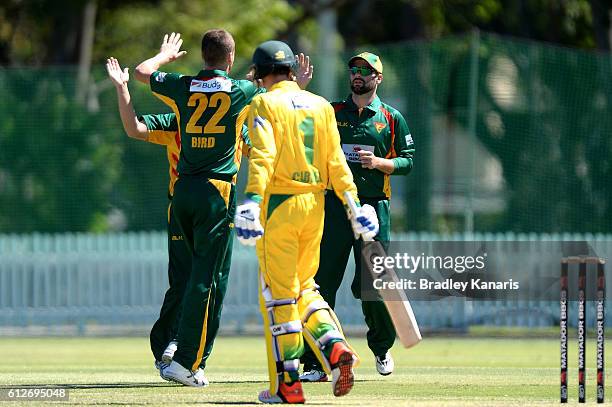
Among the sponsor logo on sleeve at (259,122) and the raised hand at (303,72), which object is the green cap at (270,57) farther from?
the raised hand at (303,72)

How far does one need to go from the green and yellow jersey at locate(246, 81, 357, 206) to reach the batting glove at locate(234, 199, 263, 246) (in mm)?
394

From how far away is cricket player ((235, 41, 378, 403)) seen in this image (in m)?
8.01

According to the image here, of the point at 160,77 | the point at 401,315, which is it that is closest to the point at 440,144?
the point at 160,77

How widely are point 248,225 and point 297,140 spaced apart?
2.69 feet

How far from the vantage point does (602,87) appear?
1919 centimetres

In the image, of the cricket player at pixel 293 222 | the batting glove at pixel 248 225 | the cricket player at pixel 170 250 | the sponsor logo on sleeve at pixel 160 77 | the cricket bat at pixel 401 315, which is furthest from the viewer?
the cricket player at pixel 170 250

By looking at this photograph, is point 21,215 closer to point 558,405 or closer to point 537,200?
point 537,200

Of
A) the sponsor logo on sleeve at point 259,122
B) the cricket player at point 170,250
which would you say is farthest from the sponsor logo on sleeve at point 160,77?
the sponsor logo on sleeve at point 259,122

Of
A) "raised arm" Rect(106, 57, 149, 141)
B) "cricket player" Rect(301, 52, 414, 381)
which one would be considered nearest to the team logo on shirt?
"cricket player" Rect(301, 52, 414, 381)

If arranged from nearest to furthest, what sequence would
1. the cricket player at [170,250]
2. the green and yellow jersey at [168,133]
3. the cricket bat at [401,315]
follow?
the cricket bat at [401,315], the cricket player at [170,250], the green and yellow jersey at [168,133]

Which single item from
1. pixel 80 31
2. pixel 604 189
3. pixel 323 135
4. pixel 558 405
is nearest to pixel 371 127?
pixel 323 135

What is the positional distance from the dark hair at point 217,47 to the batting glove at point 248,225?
1.95m

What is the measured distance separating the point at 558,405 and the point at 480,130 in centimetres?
1171

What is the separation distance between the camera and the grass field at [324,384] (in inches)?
332
